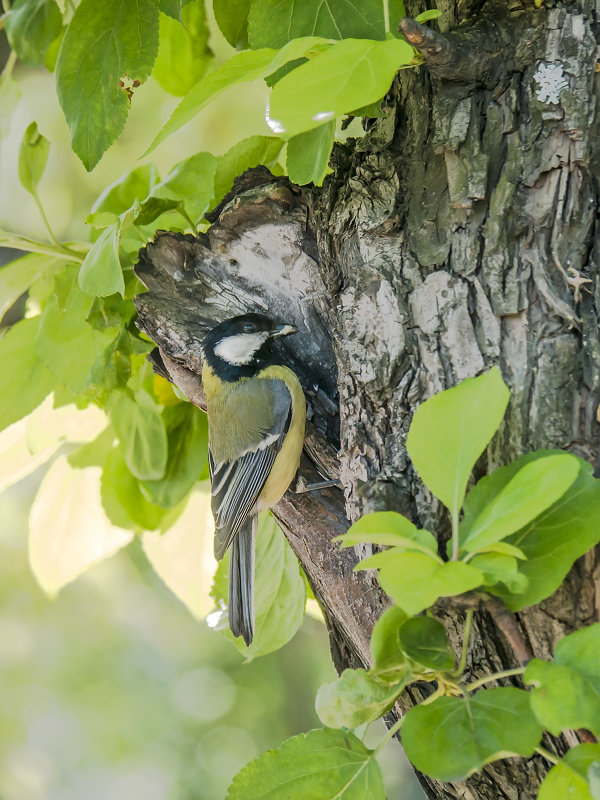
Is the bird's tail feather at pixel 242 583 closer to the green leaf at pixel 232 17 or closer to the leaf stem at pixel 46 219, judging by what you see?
the leaf stem at pixel 46 219

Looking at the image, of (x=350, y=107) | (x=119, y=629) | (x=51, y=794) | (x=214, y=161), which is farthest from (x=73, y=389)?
(x=51, y=794)

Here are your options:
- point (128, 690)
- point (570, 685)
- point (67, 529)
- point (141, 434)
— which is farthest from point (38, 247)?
point (128, 690)

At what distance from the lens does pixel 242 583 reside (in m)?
0.95

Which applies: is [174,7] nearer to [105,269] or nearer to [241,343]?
[105,269]

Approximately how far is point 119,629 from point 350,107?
2286mm

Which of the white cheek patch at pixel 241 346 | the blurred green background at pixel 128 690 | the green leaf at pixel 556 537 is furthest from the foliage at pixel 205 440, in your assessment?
the blurred green background at pixel 128 690

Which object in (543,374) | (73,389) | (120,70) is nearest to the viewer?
(543,374)

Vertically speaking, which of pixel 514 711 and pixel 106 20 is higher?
pixel 106 20

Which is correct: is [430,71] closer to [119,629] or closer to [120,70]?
[120,70]

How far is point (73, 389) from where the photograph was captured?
2.98 feet

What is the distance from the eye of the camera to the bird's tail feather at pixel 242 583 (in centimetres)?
88

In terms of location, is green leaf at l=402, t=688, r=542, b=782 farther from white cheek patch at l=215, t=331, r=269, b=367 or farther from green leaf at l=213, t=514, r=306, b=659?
white cheek patch at l=215, t=331, r=269, b=367

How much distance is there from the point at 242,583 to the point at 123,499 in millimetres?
207

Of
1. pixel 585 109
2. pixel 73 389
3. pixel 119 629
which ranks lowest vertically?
pixel 119 629
